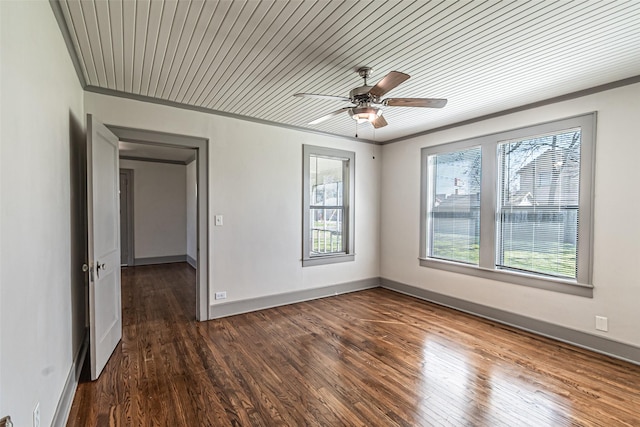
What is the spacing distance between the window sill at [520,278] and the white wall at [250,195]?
1633 millimetres

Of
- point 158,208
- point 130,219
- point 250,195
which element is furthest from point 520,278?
point 130,219

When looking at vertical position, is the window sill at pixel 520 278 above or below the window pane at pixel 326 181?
below

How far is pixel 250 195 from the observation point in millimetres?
4094

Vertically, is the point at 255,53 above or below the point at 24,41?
above

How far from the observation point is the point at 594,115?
118 inches

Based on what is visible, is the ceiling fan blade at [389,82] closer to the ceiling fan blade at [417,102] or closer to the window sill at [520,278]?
the ceiling fan blade at [417,102]

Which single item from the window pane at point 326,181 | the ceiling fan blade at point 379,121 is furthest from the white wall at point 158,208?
the ceiling fan blade at point 379,121

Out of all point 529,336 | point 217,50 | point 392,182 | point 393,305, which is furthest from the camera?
point 392,182

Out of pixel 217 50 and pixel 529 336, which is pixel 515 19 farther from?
pixel 529 336

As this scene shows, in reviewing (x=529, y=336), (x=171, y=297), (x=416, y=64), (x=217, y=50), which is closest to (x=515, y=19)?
(x=416, y=64)

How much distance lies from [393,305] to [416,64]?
3.15 m

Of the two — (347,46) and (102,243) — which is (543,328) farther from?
(102,243)

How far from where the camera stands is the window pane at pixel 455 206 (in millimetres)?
4102

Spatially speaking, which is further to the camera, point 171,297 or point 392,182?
point 392,182
